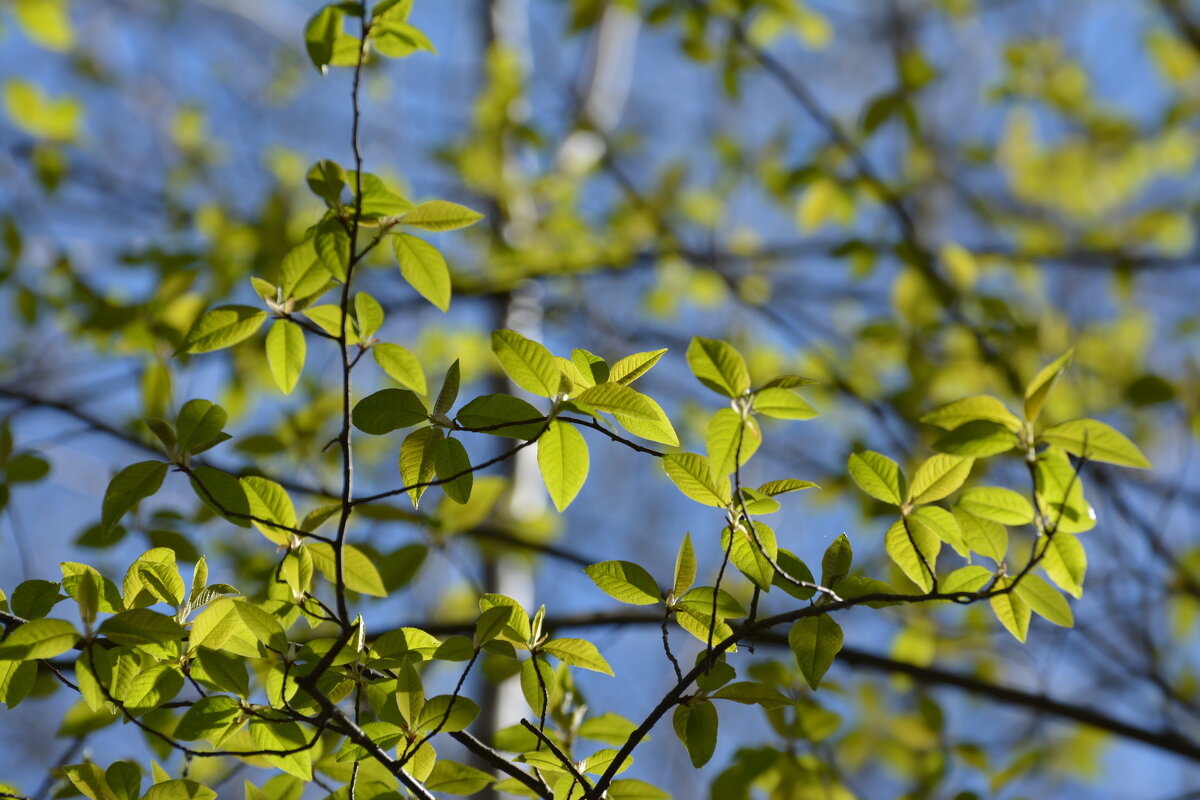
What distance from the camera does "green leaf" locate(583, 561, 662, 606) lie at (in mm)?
773

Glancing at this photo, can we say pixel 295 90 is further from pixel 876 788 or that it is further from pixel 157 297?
pixel 876 788

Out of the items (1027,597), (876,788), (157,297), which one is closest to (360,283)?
(157,297)

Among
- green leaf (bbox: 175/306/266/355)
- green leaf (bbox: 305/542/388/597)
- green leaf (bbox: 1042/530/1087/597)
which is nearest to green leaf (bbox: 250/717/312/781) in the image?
green leaf (bbox: 305/542/388/597)

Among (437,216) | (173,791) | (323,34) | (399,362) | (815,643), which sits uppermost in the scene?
(323,34)

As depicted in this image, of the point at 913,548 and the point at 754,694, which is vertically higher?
the point at 913,548

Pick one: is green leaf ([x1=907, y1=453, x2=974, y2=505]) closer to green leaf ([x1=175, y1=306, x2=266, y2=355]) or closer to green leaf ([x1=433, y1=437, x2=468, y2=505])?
green leaf ([x1=433, y1=437, x2=468, y2=505])

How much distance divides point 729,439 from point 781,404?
0.16ft

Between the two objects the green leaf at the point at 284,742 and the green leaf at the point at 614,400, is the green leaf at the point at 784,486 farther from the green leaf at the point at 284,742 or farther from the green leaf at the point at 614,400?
the green leaf at the point at 284,742

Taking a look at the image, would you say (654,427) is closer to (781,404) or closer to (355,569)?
(781,404)

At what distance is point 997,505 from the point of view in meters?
0.74

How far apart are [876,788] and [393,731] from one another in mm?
6316

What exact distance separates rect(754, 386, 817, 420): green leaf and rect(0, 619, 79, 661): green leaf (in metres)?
0.56

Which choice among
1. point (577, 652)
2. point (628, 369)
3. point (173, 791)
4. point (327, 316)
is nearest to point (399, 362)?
point (327, 316)

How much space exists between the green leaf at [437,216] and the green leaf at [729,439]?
33cm
